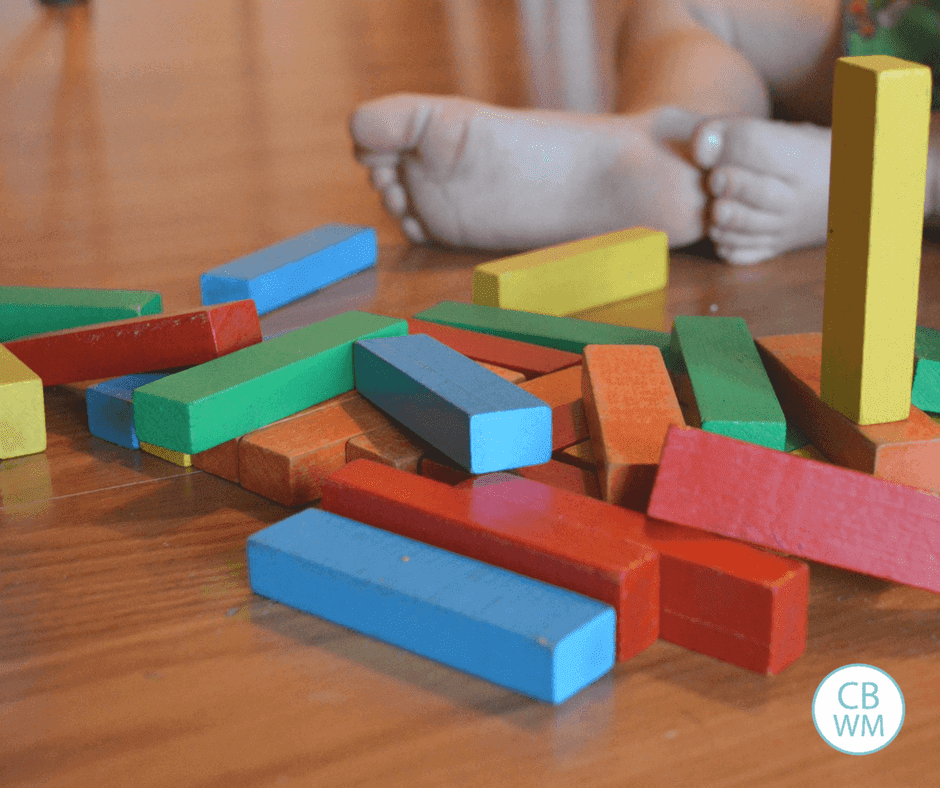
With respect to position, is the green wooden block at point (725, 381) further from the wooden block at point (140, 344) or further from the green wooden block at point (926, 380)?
the wooden block at point (140, 344)

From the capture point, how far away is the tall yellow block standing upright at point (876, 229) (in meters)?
0.69

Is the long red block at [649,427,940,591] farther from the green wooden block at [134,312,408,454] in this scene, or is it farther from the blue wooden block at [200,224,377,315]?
the blue wooden block at [200,224,377,315]

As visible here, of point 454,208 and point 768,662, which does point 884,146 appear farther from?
point 454,208

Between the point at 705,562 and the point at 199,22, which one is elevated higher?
the point at 199,22

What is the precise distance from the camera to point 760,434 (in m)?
0.75

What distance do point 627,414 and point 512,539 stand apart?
16 cm

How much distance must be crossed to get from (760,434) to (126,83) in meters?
2.16

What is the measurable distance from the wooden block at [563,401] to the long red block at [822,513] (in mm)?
192

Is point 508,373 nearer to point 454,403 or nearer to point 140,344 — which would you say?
point 454,403

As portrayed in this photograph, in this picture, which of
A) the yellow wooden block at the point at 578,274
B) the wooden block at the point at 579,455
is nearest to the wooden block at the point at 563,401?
the wooden block at the point at 579,455

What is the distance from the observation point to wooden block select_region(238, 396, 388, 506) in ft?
2.60

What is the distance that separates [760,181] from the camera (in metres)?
1.33

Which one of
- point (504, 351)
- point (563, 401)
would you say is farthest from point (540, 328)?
point (563, 401)

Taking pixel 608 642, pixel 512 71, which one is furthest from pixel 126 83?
pixel 608 642
